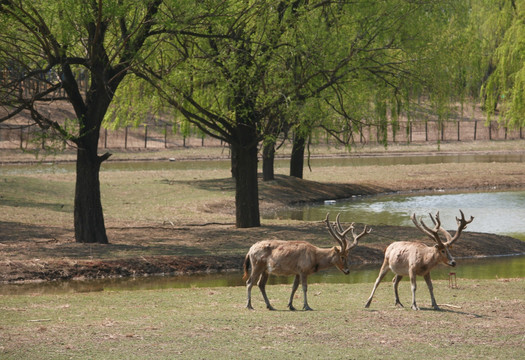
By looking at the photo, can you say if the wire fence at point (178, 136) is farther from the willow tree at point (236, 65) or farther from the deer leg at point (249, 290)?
the deer leg at point (249, 290)

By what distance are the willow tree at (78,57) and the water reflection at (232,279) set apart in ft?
11.2

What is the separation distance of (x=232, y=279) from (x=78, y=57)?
22.2ft

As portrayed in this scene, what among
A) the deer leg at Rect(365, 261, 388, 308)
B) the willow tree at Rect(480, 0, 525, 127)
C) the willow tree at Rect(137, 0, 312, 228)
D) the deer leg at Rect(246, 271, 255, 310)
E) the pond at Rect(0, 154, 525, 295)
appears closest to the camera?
the deer leg at Rect(246, 271, 255, 310)

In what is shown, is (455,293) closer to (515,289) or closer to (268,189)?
(515,289)

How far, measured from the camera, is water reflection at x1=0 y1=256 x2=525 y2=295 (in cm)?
1719

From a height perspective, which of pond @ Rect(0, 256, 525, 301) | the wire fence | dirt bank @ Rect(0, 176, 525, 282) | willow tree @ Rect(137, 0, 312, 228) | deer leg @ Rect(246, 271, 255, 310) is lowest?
pond @ Rect(0, 256, 525, 301)

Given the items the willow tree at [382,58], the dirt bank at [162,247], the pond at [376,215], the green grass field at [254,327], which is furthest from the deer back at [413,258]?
the willow tree at [382,58]

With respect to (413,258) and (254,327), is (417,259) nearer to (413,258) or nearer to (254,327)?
(413,258)

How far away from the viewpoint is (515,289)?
16.0 metres

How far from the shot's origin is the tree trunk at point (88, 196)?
2081 cm

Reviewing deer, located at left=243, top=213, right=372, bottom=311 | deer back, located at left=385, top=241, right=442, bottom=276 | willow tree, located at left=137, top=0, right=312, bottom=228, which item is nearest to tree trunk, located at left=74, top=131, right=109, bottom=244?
willow tree, located at left=137, top=0, right=312, bottom=228

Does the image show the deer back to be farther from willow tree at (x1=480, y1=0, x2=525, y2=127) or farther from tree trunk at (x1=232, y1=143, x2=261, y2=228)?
willow tree at (x1=480, y1=0, x2=525, y2=127)

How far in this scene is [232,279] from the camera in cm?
1875

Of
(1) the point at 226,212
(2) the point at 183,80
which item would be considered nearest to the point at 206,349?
(2) the point at 183,80
